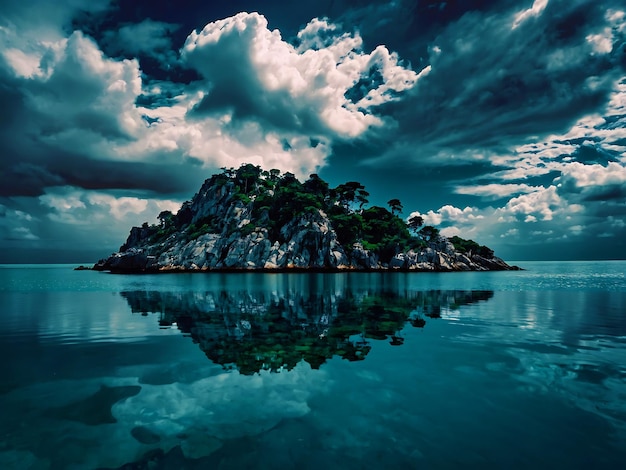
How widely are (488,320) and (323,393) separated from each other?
66.6 ft

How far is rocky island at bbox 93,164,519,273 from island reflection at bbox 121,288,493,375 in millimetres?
103404

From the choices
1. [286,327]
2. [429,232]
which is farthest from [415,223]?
[286,327]

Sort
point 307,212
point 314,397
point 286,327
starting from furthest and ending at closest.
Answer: point 307,212 → point 286,327 → point 314,397

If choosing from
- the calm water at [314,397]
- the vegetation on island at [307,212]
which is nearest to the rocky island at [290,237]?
the vegetation on island at [307,212]

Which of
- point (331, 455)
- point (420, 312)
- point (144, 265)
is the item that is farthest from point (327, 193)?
point (331, 455)

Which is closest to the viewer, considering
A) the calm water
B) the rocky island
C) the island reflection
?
the calm water

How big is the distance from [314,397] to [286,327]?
12.3 meters

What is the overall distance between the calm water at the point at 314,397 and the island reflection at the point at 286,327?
189 mm

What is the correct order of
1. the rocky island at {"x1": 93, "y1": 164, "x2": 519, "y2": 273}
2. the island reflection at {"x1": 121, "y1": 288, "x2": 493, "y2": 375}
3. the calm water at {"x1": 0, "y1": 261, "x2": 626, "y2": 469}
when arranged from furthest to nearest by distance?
the rocky island at {"x1": 93, "y1": 164, "x2": 519, "y2": 273}, the island reflection at {"x1": 121, "y1": 288, "x2": 493, "y2": 375}, the calm water at {"x1": 0, "y1": 261, "x2": 626, "y2": 469}

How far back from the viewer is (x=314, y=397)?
10.5m

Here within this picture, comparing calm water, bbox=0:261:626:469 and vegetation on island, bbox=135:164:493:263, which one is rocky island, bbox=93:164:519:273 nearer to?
vegetation on island, bbox=135:164:493:263

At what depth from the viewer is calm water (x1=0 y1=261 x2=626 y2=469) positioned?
743 cm

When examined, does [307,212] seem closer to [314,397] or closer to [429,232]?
[429,232]

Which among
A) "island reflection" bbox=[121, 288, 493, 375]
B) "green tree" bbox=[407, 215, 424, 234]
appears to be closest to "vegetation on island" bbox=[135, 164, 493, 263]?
"green tree" bbox=[407, 215, 424, 234]
